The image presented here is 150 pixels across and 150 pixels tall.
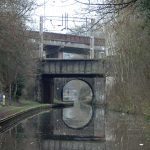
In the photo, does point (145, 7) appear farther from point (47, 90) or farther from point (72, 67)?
point (47, 90)

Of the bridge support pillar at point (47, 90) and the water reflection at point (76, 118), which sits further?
the bridge support pillar at point (47, 90)

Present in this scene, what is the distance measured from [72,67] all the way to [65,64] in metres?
1.14

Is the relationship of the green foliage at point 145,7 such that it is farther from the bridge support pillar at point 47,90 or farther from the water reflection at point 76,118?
the bridge support pillar at point 47,90

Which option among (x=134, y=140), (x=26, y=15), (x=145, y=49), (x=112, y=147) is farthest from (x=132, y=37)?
(x=112, y=147)

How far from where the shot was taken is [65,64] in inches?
2955

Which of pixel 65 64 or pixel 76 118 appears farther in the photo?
pixel 65 64

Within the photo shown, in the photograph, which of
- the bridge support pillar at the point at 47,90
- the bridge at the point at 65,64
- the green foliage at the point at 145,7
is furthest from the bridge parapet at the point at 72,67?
the green foliage at the point at 145,7

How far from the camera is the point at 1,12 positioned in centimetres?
2572

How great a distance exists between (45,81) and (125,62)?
33748 mm

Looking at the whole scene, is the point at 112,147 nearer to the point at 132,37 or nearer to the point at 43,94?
the point at 132,37

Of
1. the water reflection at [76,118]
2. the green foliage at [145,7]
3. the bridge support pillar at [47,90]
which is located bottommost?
the water reflection at [76,118]

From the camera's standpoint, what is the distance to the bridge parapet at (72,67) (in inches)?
2817

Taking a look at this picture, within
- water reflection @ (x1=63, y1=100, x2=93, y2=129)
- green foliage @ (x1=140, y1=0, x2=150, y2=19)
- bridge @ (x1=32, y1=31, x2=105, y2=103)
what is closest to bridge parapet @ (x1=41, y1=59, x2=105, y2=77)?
bridge @ (x1=32, y1=31, x2=105, y2=103)

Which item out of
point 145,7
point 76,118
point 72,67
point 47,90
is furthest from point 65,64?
point 145,7
